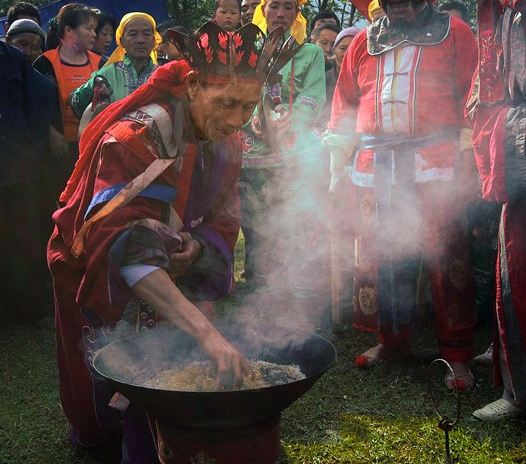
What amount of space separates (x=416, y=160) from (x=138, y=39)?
3.01 meters

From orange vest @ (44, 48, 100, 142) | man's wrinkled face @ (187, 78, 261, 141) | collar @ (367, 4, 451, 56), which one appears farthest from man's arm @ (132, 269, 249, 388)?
orange vest @ (44, 48, 100, 142)

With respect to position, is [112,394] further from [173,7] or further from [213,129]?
[173,7]

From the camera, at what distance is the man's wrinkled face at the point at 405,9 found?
13.0 feet

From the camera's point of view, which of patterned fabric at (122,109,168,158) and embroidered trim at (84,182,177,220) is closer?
embroidered trim at (84,182,177,220)

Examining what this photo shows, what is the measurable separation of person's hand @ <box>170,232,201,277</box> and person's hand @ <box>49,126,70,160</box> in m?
2.95

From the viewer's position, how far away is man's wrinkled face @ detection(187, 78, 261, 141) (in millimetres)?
2566

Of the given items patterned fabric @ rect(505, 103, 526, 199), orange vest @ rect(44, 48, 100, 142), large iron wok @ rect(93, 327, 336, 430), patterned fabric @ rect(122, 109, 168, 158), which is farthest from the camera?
orange vest @ rect(44, 48, 100, 142)

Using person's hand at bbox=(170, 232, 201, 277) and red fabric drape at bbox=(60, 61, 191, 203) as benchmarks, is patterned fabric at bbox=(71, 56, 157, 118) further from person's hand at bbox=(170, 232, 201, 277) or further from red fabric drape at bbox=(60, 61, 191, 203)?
person's hand at bbox=(170, 232, 201, 277)

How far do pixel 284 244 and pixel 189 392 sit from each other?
3.95m

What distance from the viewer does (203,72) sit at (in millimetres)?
2576

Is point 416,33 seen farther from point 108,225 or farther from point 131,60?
point 131,60

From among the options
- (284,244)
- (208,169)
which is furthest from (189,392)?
(284,244)

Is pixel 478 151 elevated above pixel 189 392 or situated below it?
above

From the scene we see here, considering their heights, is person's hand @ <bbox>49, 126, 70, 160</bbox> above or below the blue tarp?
below
